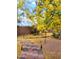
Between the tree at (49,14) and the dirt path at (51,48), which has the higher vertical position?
the tree at (49,14)

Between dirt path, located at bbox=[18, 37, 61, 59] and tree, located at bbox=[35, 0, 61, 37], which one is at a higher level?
tree, located at bbox=[35, 0, 61, 37]

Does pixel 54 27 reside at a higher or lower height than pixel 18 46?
higher

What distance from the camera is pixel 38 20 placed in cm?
166

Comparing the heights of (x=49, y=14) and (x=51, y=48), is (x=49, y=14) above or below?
above
